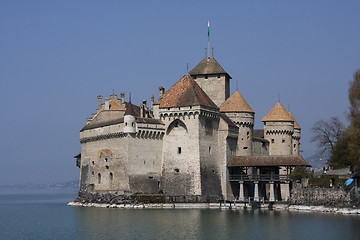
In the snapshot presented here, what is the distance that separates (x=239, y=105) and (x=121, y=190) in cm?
1722

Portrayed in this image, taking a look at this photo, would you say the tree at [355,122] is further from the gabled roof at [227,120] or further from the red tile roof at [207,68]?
the red tile roof at [207,68]

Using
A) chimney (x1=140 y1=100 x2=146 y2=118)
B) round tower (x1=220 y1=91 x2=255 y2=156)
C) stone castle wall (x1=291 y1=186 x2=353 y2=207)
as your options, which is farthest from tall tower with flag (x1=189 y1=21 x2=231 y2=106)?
stone castle wall (x1=291 y1=186 x2=353 y2=207)

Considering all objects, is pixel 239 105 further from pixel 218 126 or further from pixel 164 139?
pixel 164 139

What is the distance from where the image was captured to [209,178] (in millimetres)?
65500

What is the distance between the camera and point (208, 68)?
7662 centimetres

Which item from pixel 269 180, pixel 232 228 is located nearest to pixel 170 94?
pixel 269 180

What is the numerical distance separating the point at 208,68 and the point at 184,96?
11.2 m

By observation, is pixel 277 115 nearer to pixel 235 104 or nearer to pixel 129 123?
pixel 235 104

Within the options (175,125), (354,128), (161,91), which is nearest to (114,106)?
(161,91)

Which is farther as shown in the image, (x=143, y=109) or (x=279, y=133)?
(x=279, y=133)

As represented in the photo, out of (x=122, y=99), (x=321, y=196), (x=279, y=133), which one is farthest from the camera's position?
(x=279, y=133)

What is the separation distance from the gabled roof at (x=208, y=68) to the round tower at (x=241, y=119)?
520 cm

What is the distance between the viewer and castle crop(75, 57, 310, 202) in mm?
64562

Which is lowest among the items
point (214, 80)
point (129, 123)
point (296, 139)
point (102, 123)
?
point (129, 123)
